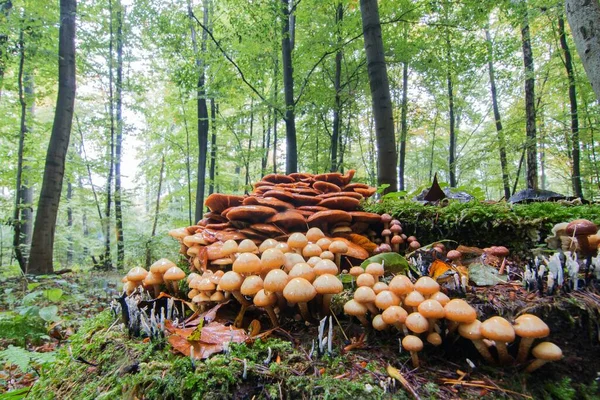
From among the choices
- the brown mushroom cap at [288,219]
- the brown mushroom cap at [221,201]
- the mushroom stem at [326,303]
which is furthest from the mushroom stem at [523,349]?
the brown mushroom cap at [221,201]

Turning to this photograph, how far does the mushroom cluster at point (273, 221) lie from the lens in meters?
2.20

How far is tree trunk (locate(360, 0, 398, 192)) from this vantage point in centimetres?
399

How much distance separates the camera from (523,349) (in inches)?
48.2

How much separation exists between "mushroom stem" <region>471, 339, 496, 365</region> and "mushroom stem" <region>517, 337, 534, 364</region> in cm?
11

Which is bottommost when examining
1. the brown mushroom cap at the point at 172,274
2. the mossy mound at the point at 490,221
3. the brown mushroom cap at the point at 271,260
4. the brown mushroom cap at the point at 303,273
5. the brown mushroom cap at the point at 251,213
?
the brown mushroom cap at the point at 172,274

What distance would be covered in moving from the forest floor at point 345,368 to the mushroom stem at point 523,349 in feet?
0.14

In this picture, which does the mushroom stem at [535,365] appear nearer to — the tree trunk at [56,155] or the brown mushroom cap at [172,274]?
the brown mushroom cap at [172,274]

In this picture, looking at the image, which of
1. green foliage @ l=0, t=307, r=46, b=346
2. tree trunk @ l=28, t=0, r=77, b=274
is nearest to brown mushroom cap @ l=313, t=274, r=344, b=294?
green foliage @ l=0, t=307, r=46, b=346

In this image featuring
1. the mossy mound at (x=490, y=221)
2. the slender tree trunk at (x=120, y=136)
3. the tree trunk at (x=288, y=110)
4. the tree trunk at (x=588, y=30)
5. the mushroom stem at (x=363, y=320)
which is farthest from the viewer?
the slender tree trunk at (x=120, y=136)

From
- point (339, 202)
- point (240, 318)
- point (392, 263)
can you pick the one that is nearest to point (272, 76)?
point (339, 202)

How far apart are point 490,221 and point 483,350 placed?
127 centimetres

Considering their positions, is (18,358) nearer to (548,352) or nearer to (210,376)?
(210,376)

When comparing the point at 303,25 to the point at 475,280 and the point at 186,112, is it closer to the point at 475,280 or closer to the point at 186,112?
the point at 186,112

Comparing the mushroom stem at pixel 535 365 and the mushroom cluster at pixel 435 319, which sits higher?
the mushroom cluster at pixel 435 319
